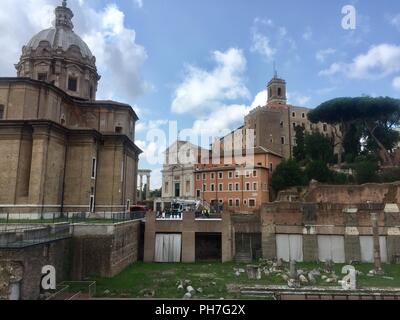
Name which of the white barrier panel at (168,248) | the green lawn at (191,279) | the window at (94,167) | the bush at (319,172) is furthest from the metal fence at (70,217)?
the bush at (319,172)

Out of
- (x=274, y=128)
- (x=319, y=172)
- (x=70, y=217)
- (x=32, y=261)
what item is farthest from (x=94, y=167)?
(x=274, y=128)

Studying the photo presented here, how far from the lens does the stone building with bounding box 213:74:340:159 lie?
57750mm

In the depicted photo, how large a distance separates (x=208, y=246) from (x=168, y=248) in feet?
11.6

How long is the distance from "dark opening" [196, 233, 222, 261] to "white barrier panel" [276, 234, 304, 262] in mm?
4516

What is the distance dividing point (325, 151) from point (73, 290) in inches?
1606

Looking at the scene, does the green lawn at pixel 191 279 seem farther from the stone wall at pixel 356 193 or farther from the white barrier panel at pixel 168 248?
the stone wall at pixel 356 193

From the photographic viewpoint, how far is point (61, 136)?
24.4 m

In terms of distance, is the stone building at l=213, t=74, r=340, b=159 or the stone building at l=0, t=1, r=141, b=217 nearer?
the stone building at l=0, t=1, r=141, b=217

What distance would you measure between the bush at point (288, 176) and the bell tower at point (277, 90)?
29.9 m

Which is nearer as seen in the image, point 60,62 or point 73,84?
point 60,62

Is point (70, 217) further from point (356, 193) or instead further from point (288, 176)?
point (288, 176)

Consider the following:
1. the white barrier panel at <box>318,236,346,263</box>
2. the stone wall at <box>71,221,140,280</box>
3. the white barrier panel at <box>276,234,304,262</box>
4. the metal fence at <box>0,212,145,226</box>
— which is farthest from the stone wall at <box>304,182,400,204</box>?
the stone wall at <box>71,221,140,280</box>

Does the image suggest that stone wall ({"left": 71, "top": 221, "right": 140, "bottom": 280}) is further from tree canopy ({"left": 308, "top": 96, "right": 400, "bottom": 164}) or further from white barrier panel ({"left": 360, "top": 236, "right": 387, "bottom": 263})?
tree canopy ({"left": 308, "top": 96, "right": 400, "bottom": 164})
